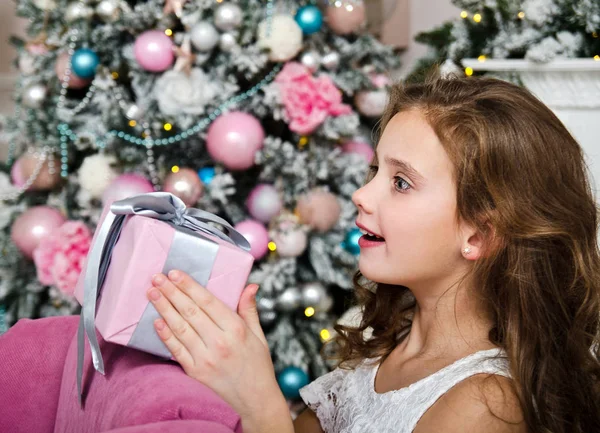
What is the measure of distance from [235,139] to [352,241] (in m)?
0.60

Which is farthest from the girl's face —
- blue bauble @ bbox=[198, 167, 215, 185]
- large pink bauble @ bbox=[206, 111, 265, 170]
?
blue bauble @ bbox=[198, 167, 215, 185]

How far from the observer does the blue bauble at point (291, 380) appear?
2.44m

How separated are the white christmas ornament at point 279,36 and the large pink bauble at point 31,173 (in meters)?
0.91

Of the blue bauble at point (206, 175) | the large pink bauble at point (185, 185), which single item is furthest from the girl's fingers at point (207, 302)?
the blue bauble at point (206, 175)

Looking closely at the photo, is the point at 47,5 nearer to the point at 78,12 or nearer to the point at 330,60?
the point at 78,12

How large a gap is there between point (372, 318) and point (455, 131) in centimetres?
52

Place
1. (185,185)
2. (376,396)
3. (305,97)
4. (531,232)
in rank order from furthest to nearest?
(305,97)
(185,185)
(376,396)
(531,232)

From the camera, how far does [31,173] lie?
2.46 meters

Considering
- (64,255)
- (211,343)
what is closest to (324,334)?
(64,255)

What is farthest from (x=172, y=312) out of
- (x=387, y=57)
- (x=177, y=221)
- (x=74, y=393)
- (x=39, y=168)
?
(x=387, y=57)

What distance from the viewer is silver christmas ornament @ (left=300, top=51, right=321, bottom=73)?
249cm

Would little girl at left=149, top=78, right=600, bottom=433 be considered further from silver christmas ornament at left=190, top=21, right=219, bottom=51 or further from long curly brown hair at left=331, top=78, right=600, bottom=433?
silver christmas ornament at left=190, top=21, right=219, bottom=51

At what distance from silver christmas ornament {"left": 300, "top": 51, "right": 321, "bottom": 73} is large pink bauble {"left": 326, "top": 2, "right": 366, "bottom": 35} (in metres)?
0.16

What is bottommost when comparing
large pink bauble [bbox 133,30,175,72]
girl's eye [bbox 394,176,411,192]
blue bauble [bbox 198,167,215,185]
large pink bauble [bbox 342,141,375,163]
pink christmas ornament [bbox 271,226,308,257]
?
pink christmas ornament [bbox 271,226,308,257]
